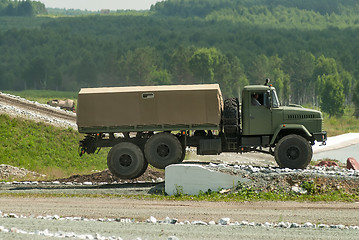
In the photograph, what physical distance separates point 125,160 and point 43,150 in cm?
1247

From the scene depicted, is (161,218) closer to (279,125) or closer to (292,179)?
(292,179)

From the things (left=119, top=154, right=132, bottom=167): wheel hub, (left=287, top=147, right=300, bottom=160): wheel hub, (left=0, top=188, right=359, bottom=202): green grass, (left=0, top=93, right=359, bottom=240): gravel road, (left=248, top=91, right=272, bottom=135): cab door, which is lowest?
(left=0, top=188, right=359, bottom=202): green grass

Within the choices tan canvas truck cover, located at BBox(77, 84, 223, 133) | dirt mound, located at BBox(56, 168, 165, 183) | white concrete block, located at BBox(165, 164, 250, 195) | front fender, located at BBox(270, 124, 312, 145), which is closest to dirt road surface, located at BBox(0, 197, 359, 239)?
white concrete block, located at BBox(165, 164, 250, 195)

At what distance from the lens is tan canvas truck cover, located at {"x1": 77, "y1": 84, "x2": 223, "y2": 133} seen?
24578mm

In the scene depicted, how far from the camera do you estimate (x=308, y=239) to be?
13734 millimetres

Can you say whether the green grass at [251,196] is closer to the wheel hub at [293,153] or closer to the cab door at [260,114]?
the wheel hub at [293,153]

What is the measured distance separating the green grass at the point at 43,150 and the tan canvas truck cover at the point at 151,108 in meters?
7.83

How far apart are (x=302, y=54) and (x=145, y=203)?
13282 cm

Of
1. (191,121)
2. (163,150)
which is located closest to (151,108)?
(191,121)

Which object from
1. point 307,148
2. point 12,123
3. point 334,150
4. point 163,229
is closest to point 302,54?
point 334,150

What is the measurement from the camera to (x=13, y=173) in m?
29.8

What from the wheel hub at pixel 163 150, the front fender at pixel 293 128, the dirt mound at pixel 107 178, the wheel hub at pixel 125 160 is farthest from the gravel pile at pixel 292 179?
the dirt mound at pixel 107 178

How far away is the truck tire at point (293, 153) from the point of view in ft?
80.3

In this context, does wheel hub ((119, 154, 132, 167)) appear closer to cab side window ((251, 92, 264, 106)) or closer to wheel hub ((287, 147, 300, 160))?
cab side window ((251, 92, 264, 106))
